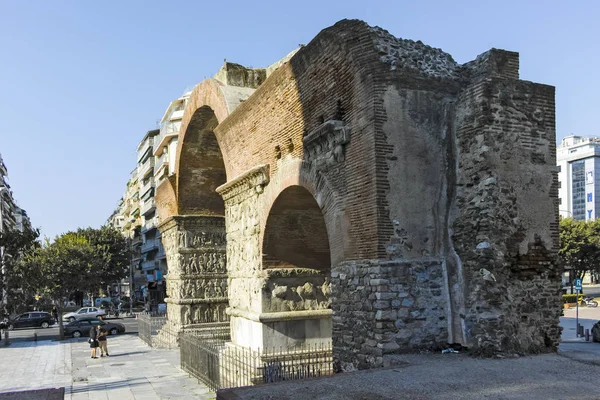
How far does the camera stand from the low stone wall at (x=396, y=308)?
24.1 feet

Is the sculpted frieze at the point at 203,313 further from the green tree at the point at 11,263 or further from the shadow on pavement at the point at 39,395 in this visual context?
the shadow on pavement at the point at 39,395

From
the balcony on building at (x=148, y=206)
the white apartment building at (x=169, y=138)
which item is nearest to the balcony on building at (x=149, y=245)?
the balcony on building at (x=148, y=206)

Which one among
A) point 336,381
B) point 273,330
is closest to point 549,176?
point 336,381

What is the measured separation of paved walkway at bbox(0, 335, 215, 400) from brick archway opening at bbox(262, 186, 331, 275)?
2925 millimetres

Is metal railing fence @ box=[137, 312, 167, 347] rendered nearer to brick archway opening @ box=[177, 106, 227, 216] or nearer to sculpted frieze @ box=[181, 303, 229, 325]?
sculpted frieze @ box=[181, 303, 229, 325]

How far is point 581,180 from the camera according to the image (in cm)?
7156

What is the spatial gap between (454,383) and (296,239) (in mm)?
6004

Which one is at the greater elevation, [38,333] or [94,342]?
[94,342]

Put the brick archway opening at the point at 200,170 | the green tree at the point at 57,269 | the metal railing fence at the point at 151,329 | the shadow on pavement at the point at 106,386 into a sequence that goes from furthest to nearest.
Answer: the green tree at the point at 57,269 < the metal railing fence at the point at 151,329 < the brick archway opening at the point at 200,170 < the shadow on pavement at the point at 106,386

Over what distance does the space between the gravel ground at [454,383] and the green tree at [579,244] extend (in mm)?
35754

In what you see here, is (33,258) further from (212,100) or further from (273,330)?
(273,330)

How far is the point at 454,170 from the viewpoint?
794 centimetres

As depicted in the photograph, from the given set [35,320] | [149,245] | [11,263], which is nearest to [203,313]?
[11,263]

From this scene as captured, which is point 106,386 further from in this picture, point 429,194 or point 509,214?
point 509,214
